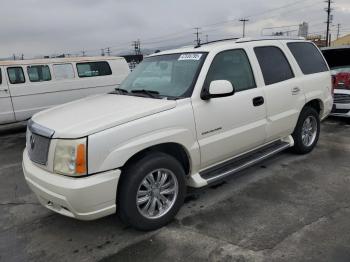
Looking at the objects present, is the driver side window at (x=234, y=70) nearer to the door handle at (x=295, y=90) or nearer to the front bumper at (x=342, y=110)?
the door handle at (x=295, y=90)

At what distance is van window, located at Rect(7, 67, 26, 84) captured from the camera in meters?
8.58

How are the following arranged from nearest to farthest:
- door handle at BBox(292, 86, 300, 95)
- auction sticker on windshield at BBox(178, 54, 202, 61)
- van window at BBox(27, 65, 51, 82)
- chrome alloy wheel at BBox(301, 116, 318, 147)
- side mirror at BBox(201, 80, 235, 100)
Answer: side mirror at BBox(201, 80, 235, 100), auction sticker on windshield at BBox(178, 54, 202, 61), door handle at BBox(292, 86, 300, 95), chrome alloy wheel at BBox(301, 116, 318, 147), van window at BBox(27, 65, 51, 82)

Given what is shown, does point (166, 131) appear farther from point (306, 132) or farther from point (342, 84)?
point (342, 84)

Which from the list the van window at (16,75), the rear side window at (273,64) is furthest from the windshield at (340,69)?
the van window at (16,75)

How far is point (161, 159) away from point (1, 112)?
6.55 meters

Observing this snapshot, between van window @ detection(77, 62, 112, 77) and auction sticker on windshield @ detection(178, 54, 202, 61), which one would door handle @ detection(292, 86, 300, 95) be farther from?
van window @ detection(77, 62, 112, 77)

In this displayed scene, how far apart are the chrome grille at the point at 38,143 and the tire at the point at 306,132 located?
3690mm

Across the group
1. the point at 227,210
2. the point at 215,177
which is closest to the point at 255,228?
the point at 227,210

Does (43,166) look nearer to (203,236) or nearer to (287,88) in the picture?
(203,236)

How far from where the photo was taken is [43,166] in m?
3.31

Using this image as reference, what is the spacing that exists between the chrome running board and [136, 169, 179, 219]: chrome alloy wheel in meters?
0.47

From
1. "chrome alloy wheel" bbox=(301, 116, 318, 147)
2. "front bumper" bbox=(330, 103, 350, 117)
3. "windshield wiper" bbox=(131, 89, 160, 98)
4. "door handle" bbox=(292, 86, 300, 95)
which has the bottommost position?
"front bumper" bbox=(330, 103, 350, 117)

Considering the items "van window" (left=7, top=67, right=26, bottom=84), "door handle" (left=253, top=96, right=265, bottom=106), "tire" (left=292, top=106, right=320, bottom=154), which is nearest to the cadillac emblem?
"door handle" (left=253, top=96, right=265, bottom=106)

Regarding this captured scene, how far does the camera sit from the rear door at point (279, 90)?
4625 mm
